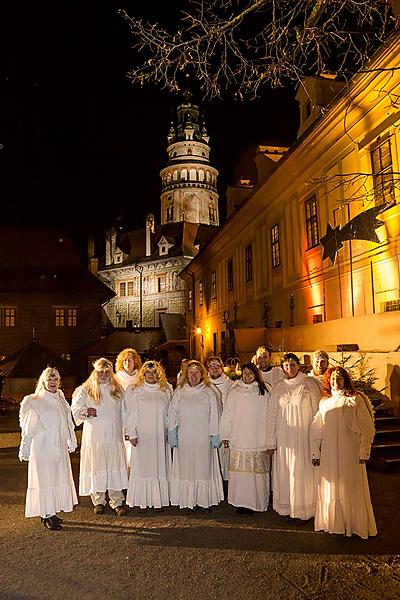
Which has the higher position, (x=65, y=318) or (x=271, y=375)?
(x=65, y=318)

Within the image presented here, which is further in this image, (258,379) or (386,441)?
(386,441)

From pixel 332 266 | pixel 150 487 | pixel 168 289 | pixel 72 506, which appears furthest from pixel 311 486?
pixel 168 289

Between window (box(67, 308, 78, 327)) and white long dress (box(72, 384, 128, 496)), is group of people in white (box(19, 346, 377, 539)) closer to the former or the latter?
white long dress (box(72, 384, 128, 496))

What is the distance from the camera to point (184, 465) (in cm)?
720

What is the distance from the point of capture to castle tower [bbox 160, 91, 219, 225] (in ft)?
228

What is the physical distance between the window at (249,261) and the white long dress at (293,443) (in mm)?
18618

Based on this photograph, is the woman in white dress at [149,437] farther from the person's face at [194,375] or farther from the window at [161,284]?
the window at [161,284]

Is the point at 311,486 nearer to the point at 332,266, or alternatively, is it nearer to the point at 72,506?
the point at 72,506

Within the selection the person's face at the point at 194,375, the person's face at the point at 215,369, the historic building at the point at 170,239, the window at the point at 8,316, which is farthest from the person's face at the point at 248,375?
the historic building at the point at 170,239

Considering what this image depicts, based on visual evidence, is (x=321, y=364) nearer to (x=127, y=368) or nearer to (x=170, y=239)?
(x=127, y=368)

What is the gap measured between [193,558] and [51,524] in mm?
2072

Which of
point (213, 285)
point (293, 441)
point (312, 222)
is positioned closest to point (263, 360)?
point (293, 441)

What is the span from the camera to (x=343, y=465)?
19.3 feet

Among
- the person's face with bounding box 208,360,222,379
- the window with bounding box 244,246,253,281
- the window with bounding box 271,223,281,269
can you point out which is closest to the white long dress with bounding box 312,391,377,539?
the person's face with bounding box 208,360,222,379
